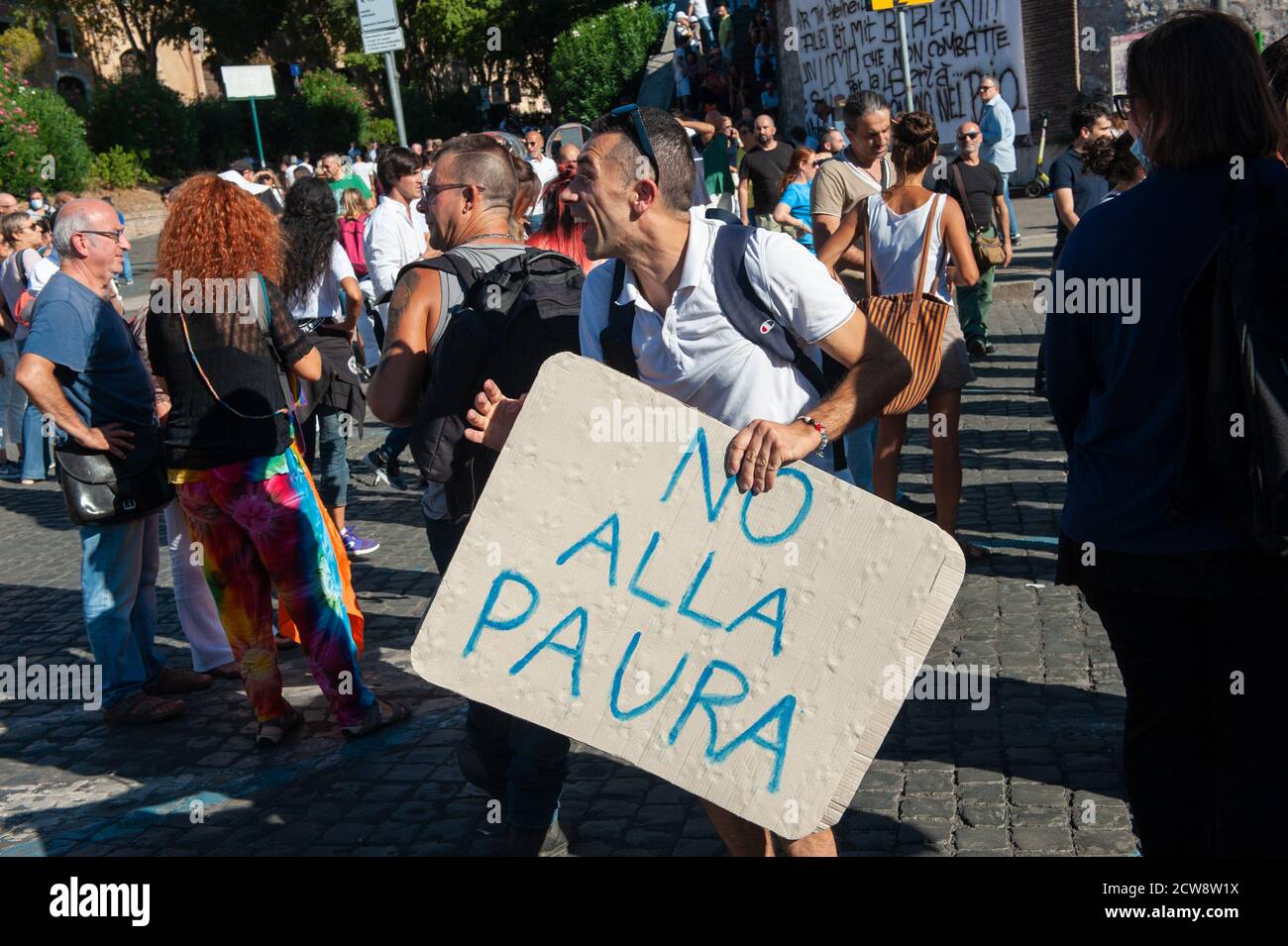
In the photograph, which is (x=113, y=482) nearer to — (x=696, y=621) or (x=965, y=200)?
(x=696, y=621)

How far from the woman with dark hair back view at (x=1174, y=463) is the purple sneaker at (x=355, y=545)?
16.2ft

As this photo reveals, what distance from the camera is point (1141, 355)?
8.20 ft

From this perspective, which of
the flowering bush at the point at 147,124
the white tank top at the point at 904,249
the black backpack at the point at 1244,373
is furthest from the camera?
the flowering bush at the point at 147,124

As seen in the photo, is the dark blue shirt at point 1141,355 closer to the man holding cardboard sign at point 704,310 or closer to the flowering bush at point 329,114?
the man holding cardboard sign at point 704,310

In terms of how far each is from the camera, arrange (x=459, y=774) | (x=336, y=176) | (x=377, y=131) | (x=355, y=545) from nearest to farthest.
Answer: (x=459, y=774) → (x=355, y=545) → (x=336, y=176) → (x=377, y=131)

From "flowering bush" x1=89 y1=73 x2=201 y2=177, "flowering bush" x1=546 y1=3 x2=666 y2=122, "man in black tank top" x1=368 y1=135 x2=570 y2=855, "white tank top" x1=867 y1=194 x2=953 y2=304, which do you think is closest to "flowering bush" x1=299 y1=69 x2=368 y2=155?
"flowering bush" x1=89 y1=73 x2=201 y2=177

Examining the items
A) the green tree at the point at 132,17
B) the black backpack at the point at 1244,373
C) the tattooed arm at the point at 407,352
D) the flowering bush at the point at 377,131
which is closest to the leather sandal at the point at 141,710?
the tattooed arm at the point at 407,352

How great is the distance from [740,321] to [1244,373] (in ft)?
3.14

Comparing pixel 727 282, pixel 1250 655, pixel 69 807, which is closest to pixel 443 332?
pixel 727 282

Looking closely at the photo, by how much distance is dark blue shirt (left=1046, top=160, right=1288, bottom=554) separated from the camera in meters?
2.44

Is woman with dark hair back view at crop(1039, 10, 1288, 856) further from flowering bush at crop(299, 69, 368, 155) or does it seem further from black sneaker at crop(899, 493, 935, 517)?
flowering bush at crop(299, 69, 368, 155)

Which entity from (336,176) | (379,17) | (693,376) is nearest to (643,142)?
(693,376)

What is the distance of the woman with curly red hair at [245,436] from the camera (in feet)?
14.7

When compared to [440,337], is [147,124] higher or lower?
higher
